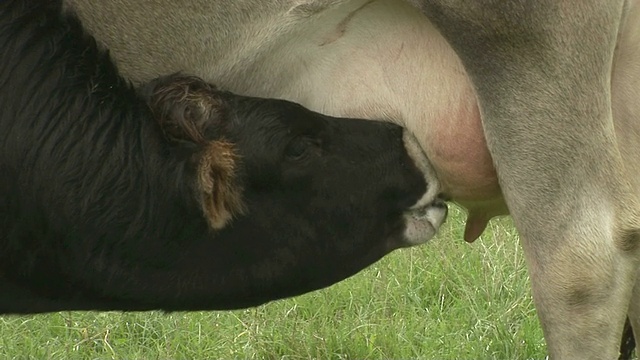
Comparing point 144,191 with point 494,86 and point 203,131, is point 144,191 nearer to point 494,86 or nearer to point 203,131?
point 203,131

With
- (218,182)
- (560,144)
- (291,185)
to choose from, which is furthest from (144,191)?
(560,144)

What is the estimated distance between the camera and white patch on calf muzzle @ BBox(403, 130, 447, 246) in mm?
4523

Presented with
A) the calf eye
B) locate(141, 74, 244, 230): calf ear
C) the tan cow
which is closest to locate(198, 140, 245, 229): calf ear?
locate(141, 74, 244, 230): calf ear

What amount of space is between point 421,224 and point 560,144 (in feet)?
1.89

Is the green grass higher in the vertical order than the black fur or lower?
lower

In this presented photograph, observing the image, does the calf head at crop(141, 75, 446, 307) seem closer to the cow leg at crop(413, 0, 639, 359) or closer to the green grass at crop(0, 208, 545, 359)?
the cow leg at crop(413, 0, 639, 359)

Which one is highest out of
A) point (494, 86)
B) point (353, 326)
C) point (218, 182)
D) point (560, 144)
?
point (494, 86)

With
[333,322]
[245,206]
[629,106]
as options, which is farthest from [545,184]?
[333,322]

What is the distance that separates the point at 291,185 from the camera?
4.38 metres

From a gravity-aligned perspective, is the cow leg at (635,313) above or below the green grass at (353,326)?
above

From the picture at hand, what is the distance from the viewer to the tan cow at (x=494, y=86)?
409cm

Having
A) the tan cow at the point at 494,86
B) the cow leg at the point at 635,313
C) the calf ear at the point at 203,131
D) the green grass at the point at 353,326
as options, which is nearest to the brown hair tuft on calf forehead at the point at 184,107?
the calf ear at the point at 203,131

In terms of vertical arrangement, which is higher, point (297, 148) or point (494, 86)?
point (494, 86)

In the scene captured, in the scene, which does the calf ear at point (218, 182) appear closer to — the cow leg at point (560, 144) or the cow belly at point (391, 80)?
the cow belly at point (391, 80)
